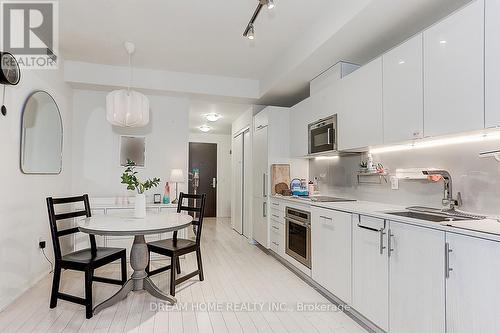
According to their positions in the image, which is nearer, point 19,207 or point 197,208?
point 19,207

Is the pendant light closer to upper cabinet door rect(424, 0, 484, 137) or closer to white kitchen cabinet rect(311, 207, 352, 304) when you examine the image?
white kitchen cabinet rect(311, 207, 352, 304)

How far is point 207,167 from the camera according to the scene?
297 inches

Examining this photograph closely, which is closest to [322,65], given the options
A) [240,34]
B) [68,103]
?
[240,34]

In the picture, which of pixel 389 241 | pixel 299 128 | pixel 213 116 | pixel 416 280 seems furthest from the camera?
pixel 213 116

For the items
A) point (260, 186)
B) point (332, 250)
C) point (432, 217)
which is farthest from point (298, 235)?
point (432, 217)

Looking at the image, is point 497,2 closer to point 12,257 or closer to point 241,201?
point 12,257

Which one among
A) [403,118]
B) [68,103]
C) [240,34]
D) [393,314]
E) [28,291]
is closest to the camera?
[393,314]

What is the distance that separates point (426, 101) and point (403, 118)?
216mm

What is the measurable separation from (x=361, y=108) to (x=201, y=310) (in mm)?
2274

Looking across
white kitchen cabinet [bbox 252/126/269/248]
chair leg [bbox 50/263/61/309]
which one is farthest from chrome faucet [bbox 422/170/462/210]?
chair leg [bbox 50/263/61/309]

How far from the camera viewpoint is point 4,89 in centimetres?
241

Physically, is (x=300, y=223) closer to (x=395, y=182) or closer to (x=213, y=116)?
(x=395, y=182)

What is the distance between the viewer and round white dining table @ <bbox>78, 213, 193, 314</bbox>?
2.20 meters

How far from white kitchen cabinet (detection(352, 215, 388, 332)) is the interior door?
566cm
